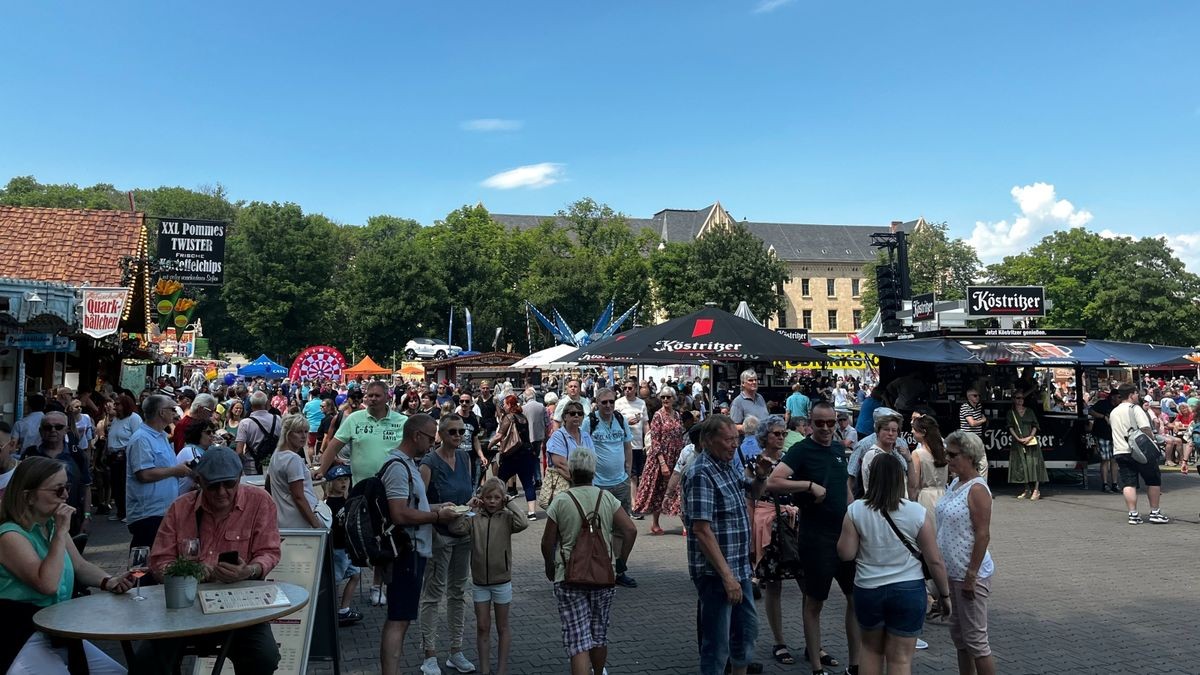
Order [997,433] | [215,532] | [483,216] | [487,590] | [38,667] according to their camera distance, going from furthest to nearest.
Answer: [483,216] < [997,433] < [487,590] < [215,532] < [38,667]

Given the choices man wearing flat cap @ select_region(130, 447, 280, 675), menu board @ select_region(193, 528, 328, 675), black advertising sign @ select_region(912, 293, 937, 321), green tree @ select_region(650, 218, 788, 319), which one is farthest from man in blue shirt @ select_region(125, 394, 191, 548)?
green tree @ select_region(650, 218, 788, 319)

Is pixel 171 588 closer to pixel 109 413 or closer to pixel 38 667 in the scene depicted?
pixel 38 667

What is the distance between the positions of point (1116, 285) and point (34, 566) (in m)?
68.0

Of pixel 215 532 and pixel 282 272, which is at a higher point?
pixel 282 272

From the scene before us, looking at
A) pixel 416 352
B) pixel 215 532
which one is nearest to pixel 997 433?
pixel 215 532

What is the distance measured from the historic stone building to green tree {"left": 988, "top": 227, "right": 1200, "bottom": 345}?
22.8 meters

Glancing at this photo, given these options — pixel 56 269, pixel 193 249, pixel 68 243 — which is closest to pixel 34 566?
pixel 56 269

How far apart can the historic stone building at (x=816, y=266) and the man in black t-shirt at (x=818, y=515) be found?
83.5 meters

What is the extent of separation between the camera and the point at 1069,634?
6.27 metres

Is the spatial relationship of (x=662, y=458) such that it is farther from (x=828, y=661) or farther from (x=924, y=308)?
(x=924, y=308)

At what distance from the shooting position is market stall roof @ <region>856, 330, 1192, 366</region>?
1419 centimetres

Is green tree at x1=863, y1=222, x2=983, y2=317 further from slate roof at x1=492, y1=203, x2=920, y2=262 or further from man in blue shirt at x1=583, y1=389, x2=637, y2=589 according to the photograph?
man in blue shirt at x1=583, y1=389, x2=637, y2=589

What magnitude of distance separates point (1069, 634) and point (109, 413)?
13.3m

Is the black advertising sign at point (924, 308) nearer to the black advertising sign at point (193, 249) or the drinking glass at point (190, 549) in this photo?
the black advertising sign at point (193, 249)
